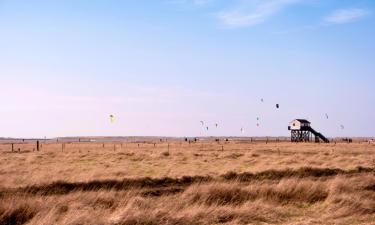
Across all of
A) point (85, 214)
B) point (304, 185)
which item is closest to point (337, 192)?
point (304, 185)

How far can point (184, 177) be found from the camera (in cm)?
2250

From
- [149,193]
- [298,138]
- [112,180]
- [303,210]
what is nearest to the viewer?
[303,210]

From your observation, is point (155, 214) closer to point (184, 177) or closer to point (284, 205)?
point (284, 205)

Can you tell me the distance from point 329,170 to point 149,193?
1302 centimetres

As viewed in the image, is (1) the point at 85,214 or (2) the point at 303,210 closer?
(1) the point at 85,214

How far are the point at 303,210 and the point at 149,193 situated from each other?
666 centimetres

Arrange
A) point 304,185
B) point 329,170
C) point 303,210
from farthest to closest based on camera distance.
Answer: point 329,170 < point 304,185 < point 303,210

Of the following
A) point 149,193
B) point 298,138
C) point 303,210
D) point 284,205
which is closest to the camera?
point 303,210

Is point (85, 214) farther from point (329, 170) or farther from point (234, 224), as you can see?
point (329, 170)

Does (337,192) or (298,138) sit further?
(298,138)

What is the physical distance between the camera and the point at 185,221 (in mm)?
9562

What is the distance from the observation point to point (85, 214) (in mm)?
9266

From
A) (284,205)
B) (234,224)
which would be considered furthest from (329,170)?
(234,224)

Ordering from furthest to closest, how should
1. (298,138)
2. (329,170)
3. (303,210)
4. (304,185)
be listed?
(298,138)
(329,170)
(304,185)
(303,210)
